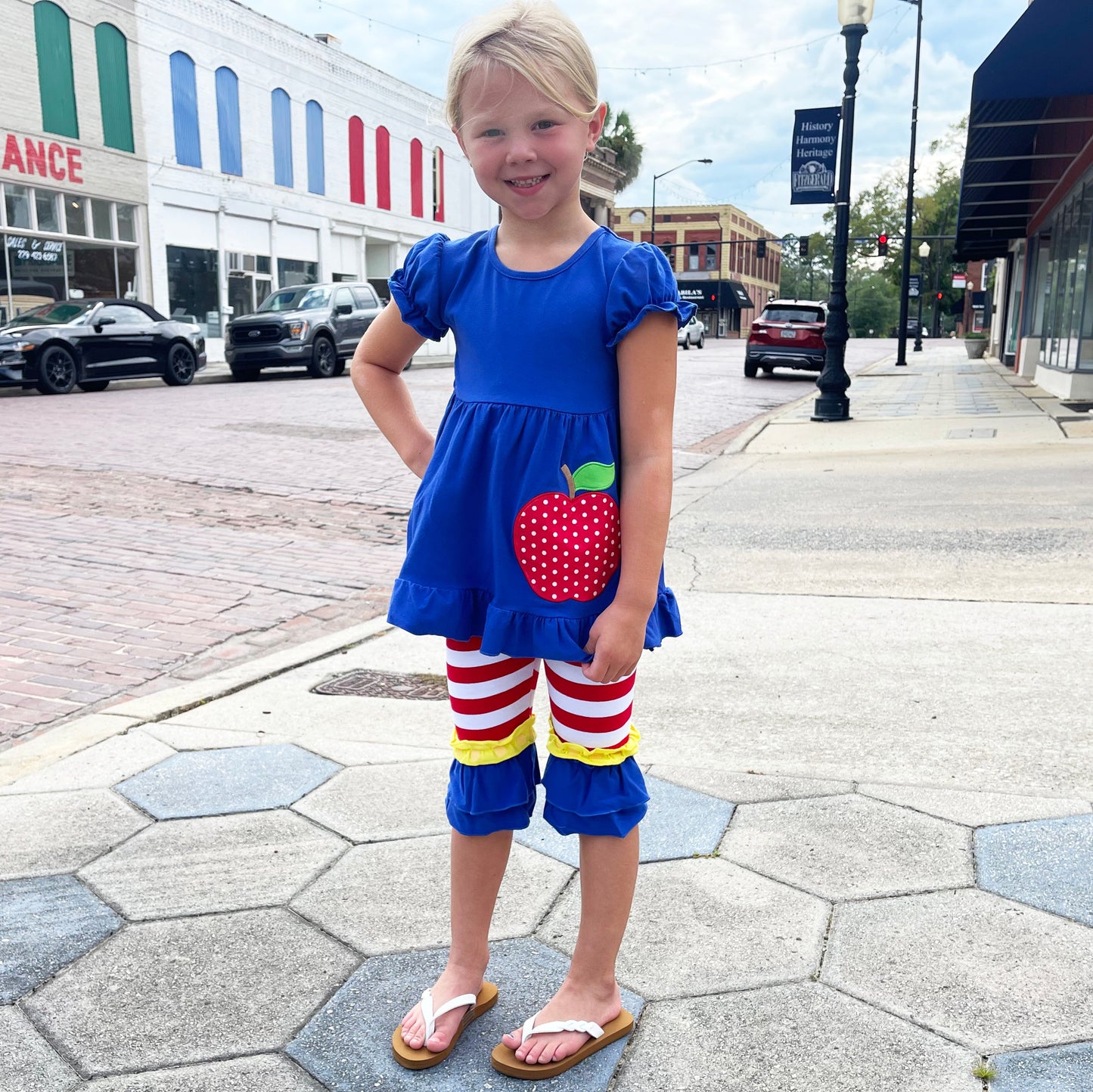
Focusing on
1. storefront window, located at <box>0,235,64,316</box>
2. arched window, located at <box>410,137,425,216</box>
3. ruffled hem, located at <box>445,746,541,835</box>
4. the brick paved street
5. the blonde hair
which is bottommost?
the brick paved street

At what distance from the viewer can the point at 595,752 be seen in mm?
1847

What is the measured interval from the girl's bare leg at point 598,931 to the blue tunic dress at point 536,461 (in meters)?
0.40

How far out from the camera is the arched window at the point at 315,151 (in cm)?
3088

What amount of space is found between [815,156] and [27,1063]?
14238mm

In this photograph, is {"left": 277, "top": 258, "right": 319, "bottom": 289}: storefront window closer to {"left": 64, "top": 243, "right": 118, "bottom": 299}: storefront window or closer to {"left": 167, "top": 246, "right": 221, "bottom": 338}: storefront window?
{"left": 167, "top": 246, "right": 221, "bottom": 338}: storefront window

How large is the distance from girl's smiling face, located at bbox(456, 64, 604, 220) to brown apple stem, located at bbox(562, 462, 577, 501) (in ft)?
1.37

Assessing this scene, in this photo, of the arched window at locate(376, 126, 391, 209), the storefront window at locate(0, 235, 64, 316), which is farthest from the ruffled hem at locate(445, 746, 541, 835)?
the arched window at locate(376, 126, 391, 209)

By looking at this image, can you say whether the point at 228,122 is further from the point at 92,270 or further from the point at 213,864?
the point at 213,864

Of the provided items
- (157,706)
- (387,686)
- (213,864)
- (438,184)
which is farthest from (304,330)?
(438,184)

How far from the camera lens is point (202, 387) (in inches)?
761

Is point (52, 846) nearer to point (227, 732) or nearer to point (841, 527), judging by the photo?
point (227, 732)

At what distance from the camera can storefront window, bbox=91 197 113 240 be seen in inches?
940

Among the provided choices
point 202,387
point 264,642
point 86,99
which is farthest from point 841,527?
point 86,99

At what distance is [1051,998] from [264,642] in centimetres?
332
